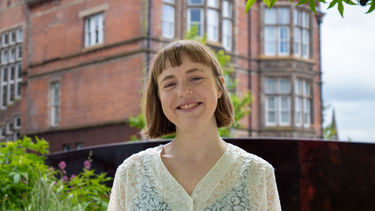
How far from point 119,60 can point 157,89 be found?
14.0 meters

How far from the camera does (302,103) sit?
18.1 metres

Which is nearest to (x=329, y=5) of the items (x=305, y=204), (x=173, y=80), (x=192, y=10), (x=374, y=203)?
(x=173, y=80)

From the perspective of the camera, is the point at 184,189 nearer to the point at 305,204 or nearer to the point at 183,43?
the point at 183,43

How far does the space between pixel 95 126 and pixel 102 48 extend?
7.73ft

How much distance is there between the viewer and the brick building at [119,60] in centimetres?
1531

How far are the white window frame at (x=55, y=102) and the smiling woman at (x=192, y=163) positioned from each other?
53.7ft

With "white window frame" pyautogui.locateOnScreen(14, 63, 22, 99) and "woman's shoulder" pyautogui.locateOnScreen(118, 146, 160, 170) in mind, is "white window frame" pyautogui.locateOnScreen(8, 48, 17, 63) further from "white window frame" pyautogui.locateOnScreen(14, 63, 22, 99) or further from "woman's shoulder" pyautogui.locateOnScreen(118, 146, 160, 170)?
"woman's shoulder" pyautogui.locateOnScreen(118, 146, 160, 170)

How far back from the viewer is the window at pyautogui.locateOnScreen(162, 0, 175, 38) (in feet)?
50.9

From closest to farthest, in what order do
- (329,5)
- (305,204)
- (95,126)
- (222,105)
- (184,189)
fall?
(184,189) < (222,105) < (329,5) < (305,204) < (95,126)

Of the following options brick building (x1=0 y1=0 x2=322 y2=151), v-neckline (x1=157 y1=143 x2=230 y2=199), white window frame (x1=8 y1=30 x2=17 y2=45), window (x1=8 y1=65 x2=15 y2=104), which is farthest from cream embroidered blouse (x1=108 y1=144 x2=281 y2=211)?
white window frame (x1=8 y1=30 x2=17 y2=45)

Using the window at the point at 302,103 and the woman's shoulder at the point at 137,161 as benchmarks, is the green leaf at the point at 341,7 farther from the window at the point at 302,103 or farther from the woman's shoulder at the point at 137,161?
the window at the point at 302,103

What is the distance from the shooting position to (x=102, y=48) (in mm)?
15992

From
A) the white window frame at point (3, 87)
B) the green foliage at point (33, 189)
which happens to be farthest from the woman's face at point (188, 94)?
the white window frame at point (3, 87)

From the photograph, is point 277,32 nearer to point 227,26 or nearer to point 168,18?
point 227,26
